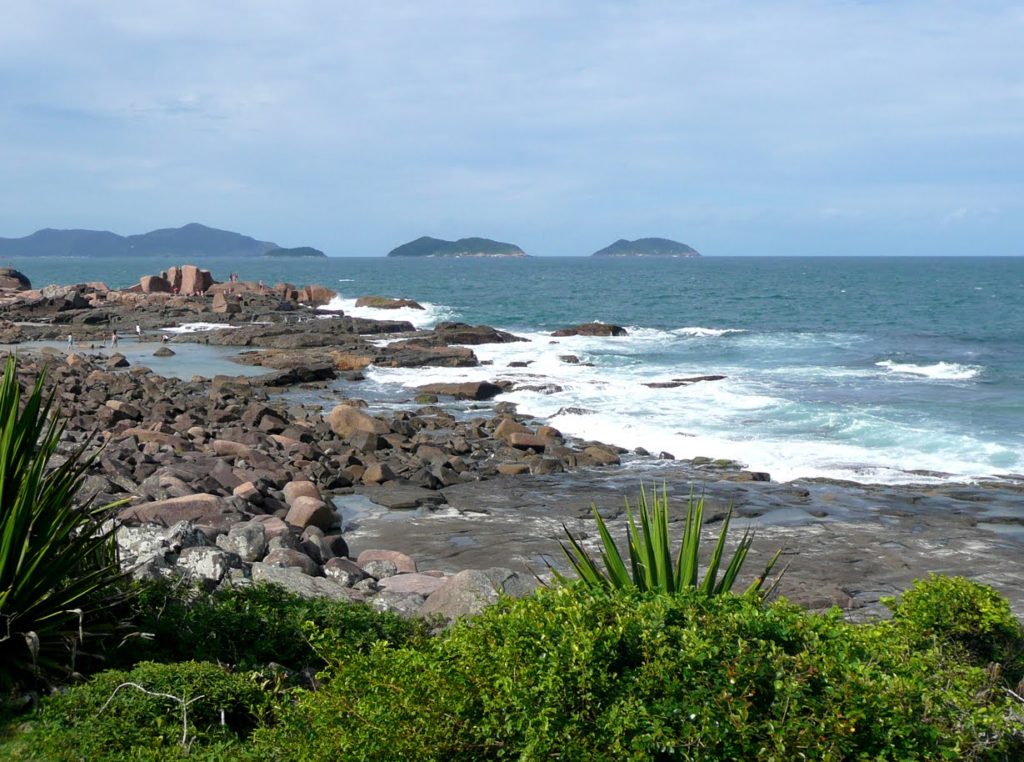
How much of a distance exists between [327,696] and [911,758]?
2.73 metres

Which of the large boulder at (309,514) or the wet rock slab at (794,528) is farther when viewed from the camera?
the large boulder at (309,514)

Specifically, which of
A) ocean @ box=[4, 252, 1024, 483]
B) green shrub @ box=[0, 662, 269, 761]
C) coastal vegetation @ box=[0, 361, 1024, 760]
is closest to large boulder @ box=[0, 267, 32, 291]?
ocean @ box=[4, 252, 1024, 483]

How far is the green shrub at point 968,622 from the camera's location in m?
6.60

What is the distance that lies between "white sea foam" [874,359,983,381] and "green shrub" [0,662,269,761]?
3154 centimetres

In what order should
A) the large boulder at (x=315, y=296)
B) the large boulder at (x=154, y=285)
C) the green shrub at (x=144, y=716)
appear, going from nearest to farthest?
the green shrub at (x=144, y=716) < the large boulder at (x=154, y=285) < the large boulder at (x=315, y=296)

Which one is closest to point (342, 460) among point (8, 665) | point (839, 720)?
point (8, 665)

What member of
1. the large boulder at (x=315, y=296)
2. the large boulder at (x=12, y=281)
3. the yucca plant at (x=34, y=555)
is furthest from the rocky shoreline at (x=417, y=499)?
the large boulder at (x=12, y=281)

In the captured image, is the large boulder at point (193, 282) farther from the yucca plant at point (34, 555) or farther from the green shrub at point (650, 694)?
the green shrub at point (650, 694)

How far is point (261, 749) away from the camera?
17.5 ft

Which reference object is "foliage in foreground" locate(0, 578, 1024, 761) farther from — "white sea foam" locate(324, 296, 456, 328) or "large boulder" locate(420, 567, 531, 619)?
"white sea foam" locate(324, 296, 456, 328)

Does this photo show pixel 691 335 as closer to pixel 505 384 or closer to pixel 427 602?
pixel 505 384

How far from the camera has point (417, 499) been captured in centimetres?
1745

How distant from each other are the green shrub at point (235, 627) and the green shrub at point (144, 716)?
602 millimetres

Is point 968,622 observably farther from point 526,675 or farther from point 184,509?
point 184,509
